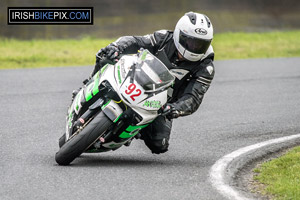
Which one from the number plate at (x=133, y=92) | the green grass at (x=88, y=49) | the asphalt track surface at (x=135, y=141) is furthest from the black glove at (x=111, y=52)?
the green grass at (x=88, y=49)

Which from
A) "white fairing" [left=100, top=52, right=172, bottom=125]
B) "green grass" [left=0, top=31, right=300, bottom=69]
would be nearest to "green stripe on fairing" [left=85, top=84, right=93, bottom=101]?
"white fairing" [left=100, top=52, right=172, bottom=125]

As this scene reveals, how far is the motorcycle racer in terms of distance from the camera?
697cm

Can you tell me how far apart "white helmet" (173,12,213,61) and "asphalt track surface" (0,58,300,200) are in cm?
119

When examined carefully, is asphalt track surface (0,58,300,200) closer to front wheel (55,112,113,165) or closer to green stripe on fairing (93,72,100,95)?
front wheel (55,112,113,165)

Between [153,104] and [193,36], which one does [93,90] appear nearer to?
[153,104]

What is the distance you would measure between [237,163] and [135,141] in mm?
1673

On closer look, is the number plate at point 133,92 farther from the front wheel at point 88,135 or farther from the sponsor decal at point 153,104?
the front wheel at point 88,135

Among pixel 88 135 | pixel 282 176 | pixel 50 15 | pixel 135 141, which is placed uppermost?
pixel 88 135

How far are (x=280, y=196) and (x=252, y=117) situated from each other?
4.42 metres

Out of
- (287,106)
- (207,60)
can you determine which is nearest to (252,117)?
(287,106)

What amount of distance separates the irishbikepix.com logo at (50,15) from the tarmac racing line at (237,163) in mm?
10059

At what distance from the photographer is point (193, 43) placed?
6.99m

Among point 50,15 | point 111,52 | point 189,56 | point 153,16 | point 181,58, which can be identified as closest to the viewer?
point 111,52

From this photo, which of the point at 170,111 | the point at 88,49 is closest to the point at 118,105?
the point at 170,111
